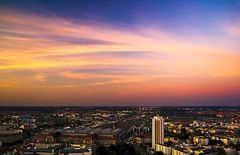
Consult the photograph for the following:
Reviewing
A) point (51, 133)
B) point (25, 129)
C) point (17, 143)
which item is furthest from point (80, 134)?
point (25, 129)

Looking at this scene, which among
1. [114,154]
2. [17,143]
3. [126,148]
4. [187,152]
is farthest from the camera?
[17,143]

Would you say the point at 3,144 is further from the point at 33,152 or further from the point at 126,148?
the point at 126,148

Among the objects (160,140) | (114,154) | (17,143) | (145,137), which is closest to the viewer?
(114,154)

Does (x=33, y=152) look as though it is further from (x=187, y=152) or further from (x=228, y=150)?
(x=228, y=150)

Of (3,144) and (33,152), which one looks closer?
(33,152)

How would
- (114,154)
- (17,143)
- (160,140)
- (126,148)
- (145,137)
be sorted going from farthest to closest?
(145,137) → (17,143) → (160,140) → (126,148) → (114,154)

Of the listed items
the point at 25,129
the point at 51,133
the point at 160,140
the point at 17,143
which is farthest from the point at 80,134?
the point at 25,129

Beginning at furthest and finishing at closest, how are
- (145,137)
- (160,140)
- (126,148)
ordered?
(145,137) → (160,140) → (126,148)

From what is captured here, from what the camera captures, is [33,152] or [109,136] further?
[109,136]
